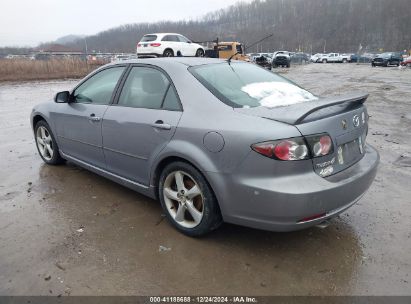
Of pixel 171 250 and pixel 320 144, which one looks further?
pixel 171 250

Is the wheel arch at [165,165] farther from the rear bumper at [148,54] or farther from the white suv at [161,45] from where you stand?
the rear bumper at [148,54]

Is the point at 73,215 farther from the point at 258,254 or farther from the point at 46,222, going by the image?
the point at 258,254

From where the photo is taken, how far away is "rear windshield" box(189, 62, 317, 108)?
3.09m

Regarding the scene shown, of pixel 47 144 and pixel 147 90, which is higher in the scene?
pixel 147 90

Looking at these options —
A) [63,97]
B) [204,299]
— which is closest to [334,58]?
[63,97]

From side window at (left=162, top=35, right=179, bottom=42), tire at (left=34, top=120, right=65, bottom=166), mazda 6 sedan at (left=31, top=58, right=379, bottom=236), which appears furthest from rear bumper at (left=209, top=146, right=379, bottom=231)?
side window at (left=162, top=35, right=179, bottom=42)

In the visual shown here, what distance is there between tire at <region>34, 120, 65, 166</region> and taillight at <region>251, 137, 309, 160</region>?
11.3 ft

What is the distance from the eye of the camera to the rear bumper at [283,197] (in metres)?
2.54

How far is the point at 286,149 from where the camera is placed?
2541mm

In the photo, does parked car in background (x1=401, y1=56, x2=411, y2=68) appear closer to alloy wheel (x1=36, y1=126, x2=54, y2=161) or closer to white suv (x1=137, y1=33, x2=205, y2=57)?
white suv (x1=137, y1=33, x2=205, y2=57)

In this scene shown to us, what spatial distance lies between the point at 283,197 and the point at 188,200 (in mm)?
936

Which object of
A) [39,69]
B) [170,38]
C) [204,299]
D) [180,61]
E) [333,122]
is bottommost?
[204,299]

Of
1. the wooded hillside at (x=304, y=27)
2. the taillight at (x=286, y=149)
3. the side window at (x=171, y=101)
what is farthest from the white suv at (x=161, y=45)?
the wooded hillside at (x=304, y=27)

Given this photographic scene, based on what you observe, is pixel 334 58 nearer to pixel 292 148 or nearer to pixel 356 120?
pixel 356 120
